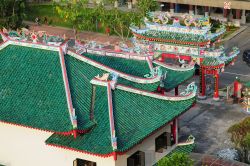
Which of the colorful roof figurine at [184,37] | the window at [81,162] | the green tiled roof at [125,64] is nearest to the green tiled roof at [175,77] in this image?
the green tiled roof at [125,64]

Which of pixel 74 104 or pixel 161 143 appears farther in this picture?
pixel 161 143

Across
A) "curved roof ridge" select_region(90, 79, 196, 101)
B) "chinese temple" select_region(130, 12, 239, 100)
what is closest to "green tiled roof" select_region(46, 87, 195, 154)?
"curved roof ridge" select_region(90, 79, 196, 101)

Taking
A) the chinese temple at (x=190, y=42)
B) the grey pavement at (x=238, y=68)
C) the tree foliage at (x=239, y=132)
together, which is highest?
the chinese temple at (x=190, y=42)

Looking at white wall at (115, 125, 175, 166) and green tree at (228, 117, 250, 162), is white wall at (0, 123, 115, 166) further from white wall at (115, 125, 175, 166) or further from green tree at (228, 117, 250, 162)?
green tree at (228, 117, 250, 162)

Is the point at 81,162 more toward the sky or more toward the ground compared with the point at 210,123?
more toward the sky

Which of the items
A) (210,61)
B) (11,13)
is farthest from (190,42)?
(11,13)

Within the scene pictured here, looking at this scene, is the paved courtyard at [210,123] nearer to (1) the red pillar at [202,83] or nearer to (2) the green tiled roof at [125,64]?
(1) the red pillar at [202,83]

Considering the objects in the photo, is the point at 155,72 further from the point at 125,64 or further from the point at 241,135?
the point at 241,135
